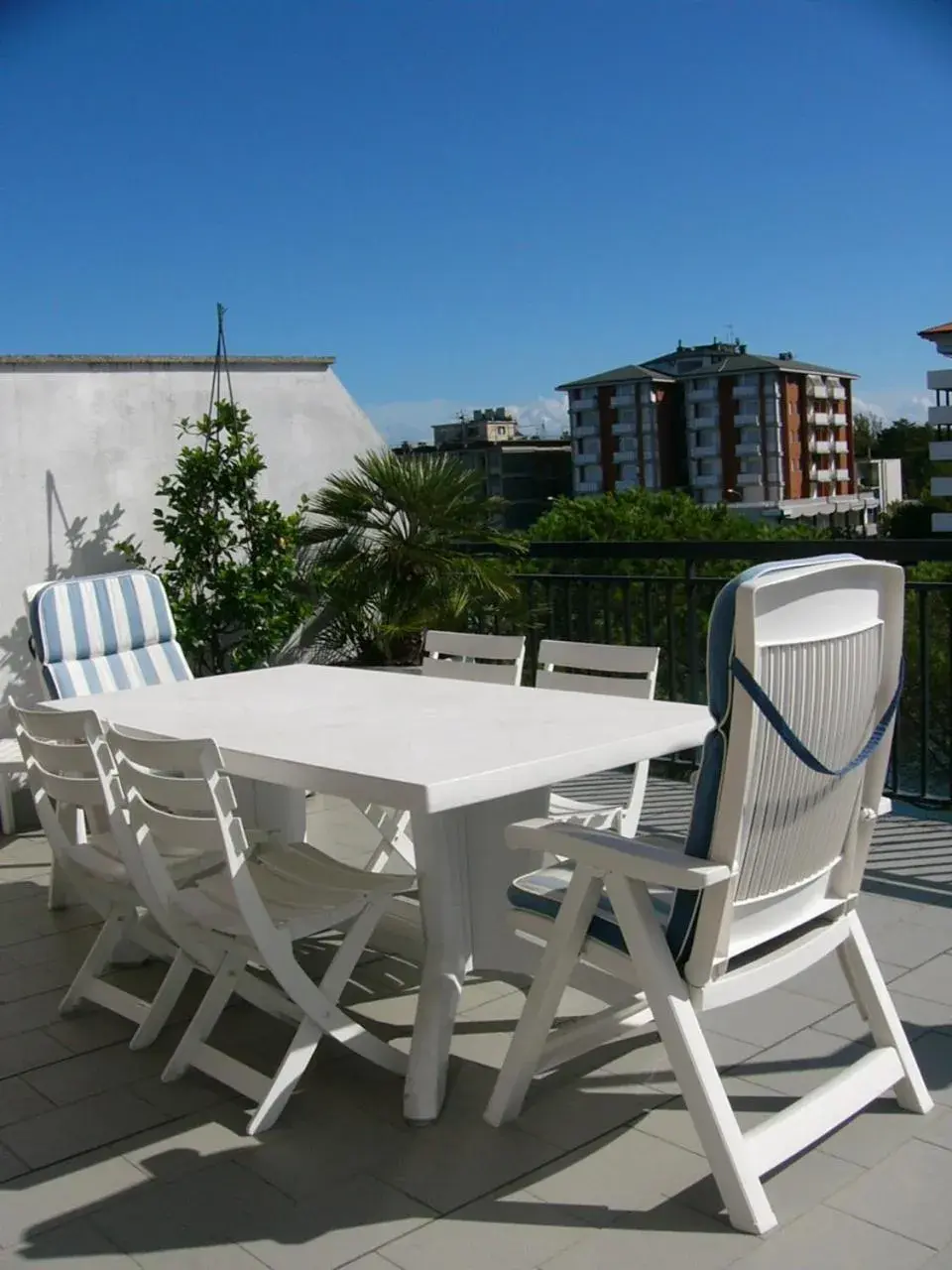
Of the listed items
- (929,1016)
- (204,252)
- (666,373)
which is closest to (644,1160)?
(929,1016)

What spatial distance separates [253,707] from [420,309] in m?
65.1

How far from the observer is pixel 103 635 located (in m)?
5.26

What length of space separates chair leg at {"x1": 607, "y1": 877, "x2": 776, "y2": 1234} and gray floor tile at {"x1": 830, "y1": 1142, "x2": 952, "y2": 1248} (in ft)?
0.59

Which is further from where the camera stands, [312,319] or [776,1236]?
[312,319]

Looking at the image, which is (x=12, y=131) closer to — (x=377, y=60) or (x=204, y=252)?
(x=377, y=60)

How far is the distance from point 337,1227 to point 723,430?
81.8 m

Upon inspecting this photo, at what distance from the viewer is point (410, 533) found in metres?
6.97

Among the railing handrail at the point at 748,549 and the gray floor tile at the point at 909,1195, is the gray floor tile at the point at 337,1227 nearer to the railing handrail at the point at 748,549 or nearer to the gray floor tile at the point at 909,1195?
the gray floor tile at the point at 909,1195

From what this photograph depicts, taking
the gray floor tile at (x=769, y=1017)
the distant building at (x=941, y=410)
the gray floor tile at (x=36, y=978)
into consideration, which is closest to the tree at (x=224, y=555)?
→ the gray floor tile at (x=36, y=978)

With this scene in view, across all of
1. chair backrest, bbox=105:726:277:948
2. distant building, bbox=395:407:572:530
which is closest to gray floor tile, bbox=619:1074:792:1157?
chair backrest, bbox=105:726:277:948

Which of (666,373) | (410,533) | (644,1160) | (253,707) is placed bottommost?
(644,1160)

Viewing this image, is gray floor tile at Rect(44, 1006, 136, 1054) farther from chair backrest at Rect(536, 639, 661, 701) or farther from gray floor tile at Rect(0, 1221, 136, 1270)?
chair backrest at Rect(536, 639, 661, 701)

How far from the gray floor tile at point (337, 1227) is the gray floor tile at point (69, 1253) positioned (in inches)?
9.2

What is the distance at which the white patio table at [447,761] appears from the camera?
287 cm
